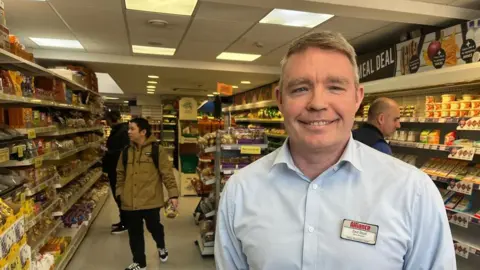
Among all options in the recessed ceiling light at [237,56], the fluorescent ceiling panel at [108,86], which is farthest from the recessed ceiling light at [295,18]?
the fluorescent ceiling panel at [108,86]

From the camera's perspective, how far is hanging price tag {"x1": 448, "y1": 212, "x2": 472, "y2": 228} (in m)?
3.41

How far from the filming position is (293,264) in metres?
1.11

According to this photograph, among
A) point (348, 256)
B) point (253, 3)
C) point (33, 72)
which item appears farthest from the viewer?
point (33, 72)

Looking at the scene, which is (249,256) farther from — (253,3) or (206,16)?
(206,16)

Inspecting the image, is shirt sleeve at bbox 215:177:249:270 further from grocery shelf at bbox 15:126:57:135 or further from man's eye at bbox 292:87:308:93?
grocery shelf at bbox 15:126:57:135

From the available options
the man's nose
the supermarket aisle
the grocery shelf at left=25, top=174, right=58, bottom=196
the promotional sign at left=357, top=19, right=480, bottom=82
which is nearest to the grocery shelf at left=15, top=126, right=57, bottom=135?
the grocery shelf at left=25, top=174, right=58, bottom=196

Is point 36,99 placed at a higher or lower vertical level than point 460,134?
higher

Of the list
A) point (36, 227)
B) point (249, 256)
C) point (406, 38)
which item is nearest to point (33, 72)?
point (36, 227)

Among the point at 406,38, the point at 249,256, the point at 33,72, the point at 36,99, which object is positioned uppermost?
the point at 406,38

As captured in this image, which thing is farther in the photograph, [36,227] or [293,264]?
[36,227]

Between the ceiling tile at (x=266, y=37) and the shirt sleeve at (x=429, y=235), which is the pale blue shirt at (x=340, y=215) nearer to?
the shirt sleeve at (x=429, y=235)

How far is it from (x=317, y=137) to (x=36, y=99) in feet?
11.0

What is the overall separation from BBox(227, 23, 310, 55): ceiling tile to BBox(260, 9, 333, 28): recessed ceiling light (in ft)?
0.48

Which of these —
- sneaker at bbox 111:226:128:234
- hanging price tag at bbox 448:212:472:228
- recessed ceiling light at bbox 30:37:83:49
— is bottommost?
sneaker at bbox 111:226:128:234
